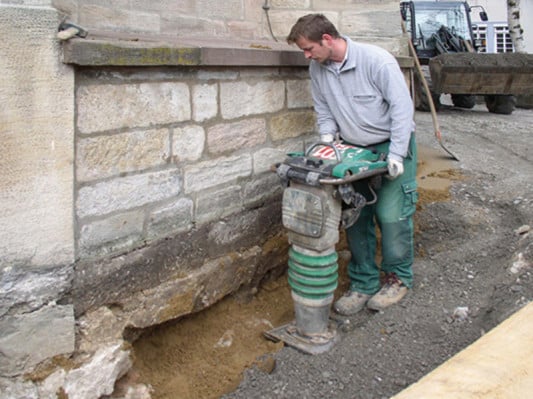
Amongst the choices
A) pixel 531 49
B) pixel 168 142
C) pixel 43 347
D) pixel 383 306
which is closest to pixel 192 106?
pixel 168 142

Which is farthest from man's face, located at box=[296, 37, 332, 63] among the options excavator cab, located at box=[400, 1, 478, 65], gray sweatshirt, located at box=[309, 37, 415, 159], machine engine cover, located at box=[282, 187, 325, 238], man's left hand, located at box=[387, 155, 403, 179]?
excavator cab, located at box=[400, 1, 478, 65]

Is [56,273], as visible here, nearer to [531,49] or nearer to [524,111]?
[524,111]

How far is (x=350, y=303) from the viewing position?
13.1 feet

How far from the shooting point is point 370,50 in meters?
3.61

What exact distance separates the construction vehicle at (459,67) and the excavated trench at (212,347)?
6.34m

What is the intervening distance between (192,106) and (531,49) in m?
21.3

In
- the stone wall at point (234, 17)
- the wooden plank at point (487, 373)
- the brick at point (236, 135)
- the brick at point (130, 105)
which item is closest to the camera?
the wooden plank at point (487, 373)

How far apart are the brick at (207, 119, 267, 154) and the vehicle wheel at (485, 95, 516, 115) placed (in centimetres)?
879

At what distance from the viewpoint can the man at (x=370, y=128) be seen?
3.53 metres

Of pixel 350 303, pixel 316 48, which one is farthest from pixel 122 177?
pixel 350 303

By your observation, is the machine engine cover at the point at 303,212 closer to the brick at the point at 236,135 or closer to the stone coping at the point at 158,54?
the brick at the point at 236,135

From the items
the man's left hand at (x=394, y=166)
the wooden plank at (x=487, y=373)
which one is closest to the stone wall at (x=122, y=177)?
the man's left hand at (x=394, y=166)

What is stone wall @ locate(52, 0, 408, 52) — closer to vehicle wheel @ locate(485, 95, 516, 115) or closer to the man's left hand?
the man's left hand

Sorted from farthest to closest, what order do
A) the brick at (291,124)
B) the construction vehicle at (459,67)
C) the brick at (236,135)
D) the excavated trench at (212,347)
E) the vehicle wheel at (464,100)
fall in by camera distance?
the vehicle wheel at (464,100) < the construction vehicle at (459,67) < the brick at (291,124) < the brick at (236,135) < the excavated trench at (212,347)
